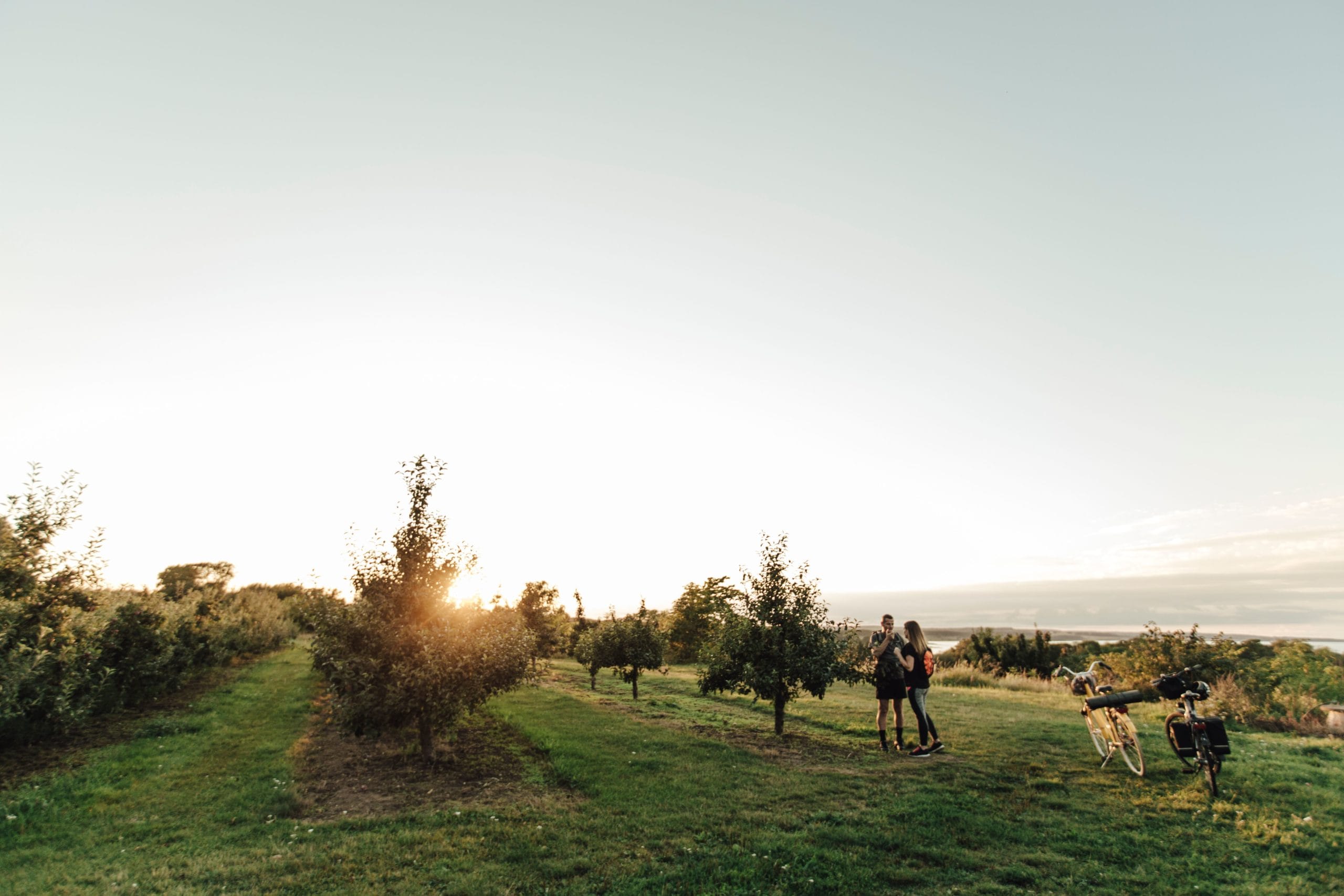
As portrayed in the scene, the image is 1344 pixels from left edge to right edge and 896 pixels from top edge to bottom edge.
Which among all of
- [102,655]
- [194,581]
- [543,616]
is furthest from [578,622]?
[102,655]

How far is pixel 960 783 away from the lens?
11.6 m

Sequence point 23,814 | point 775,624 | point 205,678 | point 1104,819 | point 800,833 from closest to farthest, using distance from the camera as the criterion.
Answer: point 800,833 < point 1104,819 < point 23,814 < point 775,624 < point 205,678

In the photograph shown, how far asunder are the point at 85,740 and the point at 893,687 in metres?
21.5

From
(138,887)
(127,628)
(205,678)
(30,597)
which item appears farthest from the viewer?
(205,678)

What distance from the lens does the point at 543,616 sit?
53.0 meters

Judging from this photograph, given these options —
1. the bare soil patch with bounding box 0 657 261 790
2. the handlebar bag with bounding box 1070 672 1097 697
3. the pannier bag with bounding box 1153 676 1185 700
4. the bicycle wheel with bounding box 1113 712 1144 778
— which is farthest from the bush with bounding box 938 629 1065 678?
the bare soil patch with bounding box 0 657 261 790

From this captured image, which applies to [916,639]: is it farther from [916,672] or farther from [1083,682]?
[1083,682]

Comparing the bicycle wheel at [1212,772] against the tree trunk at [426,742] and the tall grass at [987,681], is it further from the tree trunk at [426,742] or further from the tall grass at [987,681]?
the tall grass at [987,681]

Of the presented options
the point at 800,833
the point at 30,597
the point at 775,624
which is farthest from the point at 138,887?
the point at 775,624

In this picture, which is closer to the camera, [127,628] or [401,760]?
[401,760]

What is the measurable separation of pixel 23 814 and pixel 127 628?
11603 millimetres

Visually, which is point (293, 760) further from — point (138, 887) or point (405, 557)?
point (138, 887)

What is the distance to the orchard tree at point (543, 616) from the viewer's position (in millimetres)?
51438

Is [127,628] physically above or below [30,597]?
below
